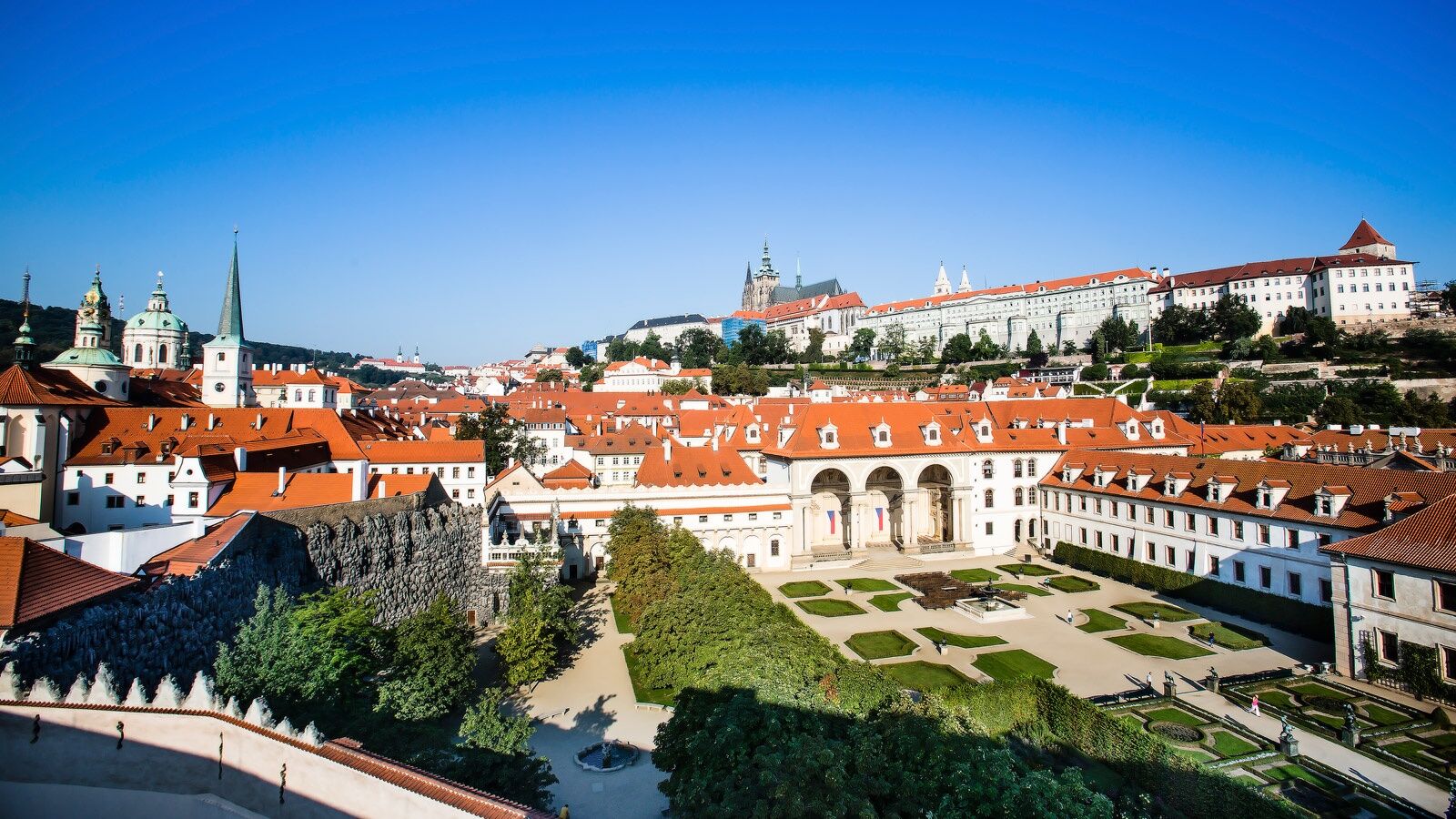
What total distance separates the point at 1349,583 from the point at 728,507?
25085 mm

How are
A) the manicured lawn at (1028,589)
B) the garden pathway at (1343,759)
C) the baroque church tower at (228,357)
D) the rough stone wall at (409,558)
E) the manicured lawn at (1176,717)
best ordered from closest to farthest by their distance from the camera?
the garden pathway at (1343,759) → the manicured lawn at (1176,717) → the rough stone wall at (409,558) → the manicured lawn at (1028,589) → the baroque church tower at (228,357)

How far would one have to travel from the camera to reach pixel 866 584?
119 feet

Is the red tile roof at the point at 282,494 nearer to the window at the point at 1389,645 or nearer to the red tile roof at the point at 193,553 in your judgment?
the red tile roof at the point at 193,553

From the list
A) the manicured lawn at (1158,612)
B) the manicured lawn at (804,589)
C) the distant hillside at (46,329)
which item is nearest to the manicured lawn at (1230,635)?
the manicured lawn at (1158,612)

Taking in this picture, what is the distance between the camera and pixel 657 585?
28.0m

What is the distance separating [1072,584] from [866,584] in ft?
32.1

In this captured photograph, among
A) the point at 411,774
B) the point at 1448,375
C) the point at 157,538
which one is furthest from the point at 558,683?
the point at 1448,375

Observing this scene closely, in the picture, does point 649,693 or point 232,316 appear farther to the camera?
point 232,316

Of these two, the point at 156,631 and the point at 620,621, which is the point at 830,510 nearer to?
the point at 620,621

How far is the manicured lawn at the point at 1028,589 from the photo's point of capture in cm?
3428

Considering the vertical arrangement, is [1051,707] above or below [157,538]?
below

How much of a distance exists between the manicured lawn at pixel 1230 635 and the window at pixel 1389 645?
4.28 metres

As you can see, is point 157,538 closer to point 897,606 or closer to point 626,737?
point 626,737

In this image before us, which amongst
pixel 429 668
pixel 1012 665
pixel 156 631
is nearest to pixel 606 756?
pixel 429 668
